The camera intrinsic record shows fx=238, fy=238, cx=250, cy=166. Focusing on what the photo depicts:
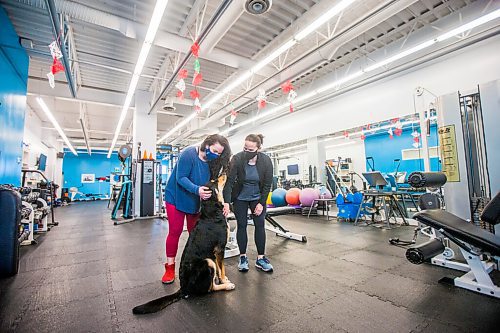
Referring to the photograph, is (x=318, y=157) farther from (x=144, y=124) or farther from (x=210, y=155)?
(x=210, y=155)

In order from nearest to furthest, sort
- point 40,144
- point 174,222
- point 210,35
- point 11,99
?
point 174,222 → point 11,99 → point 210,35 → point 40,144

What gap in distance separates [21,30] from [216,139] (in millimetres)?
5221

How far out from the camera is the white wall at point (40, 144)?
27.6 ft

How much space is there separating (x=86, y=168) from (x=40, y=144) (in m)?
7.49

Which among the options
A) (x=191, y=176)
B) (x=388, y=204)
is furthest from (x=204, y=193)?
(x=388, y=204)

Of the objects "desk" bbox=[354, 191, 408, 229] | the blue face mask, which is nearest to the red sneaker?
the blue face mask

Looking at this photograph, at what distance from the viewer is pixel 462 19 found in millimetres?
4309

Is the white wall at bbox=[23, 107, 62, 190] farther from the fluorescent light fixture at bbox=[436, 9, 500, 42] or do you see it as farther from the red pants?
the fluorescent light fixture at bbox=[436, 9, 500, 42]

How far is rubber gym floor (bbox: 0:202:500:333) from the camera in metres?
1.49

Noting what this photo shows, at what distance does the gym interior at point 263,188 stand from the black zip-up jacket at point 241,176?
0.02 meters

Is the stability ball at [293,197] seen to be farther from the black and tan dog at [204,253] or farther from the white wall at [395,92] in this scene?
the black and tan dog at [204,253]

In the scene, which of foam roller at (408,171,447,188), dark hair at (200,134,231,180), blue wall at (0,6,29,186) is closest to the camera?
dark hair at (200,134,231,180)

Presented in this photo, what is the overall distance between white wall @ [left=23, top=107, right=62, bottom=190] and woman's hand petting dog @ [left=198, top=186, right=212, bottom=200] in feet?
29.0

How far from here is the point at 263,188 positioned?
2.52m
